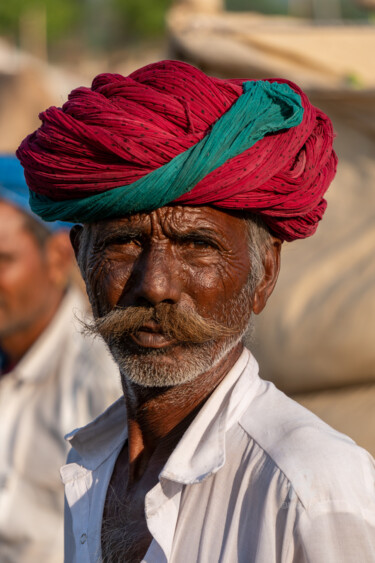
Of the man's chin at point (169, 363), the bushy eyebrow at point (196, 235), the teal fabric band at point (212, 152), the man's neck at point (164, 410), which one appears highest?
the teal fabric band at point (212, 152)

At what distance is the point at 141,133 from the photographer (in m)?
2.00

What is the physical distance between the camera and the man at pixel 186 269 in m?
1.89

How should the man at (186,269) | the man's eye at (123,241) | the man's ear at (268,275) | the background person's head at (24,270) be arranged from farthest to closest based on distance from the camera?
the background person's head at (24,270)
the man's ear at (268,275)
the man's eye at (123,241)
the man at (186,269)

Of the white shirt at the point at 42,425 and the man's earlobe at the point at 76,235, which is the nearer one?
the man's earlobe at the point at 76,235

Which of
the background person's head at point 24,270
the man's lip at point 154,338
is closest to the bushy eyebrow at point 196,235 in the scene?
the man's lip at point 154,338

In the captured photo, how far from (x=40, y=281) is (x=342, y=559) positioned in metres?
3.67

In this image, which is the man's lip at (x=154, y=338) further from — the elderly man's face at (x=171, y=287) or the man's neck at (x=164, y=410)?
the man's neck at (x=164, y=410)

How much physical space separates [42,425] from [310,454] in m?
3.00

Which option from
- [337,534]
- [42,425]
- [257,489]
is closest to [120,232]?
[257,489]

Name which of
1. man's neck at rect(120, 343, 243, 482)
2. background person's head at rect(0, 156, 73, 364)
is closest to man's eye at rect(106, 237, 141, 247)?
man's neck at rect(120, 343, 243, 482)

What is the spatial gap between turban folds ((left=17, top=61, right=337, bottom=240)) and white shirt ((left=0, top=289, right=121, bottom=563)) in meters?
2.52

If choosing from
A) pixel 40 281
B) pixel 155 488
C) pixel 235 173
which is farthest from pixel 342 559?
pixel 40 281

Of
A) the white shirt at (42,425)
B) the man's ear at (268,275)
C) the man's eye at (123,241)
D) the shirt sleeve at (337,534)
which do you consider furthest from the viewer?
the white shirt at (42,425)

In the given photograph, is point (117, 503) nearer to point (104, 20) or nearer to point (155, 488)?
point (155, 488)
